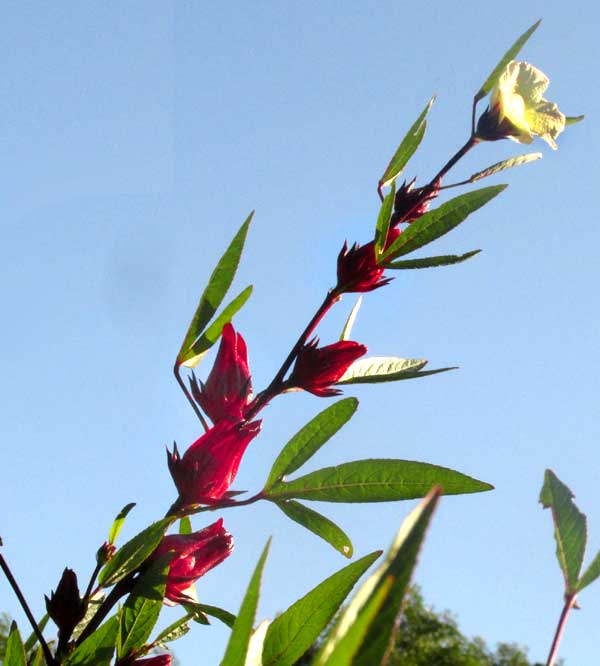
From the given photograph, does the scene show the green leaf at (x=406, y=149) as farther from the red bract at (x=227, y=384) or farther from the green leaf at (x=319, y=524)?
the green leaf at (x=319, y=524)

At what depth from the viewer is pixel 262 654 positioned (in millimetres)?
762

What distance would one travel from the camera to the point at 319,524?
101 cm

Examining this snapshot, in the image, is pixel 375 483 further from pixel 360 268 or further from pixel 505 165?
pixel 505 165

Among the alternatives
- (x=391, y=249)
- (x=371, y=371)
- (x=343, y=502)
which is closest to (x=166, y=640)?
(x=343, y=502)

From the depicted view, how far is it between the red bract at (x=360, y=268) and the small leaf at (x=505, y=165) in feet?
0.39

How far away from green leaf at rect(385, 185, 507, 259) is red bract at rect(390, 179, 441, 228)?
0.05 m

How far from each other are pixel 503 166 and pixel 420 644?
25902mm

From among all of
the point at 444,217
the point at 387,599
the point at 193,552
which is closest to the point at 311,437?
the point at 193,552

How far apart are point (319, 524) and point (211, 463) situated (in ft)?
0.53

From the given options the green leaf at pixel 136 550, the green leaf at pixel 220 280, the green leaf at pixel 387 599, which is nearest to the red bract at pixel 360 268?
the green leaf at pixel 220 280

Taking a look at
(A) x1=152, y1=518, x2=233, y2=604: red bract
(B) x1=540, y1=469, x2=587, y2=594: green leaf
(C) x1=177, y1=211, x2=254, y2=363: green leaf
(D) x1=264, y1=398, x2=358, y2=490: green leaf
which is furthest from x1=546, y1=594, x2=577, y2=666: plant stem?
(C) x1=177, y1=211, x2=254, y2=363: green leaf

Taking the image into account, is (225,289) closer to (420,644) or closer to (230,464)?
(230,464)

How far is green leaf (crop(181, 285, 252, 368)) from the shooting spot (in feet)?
3.61

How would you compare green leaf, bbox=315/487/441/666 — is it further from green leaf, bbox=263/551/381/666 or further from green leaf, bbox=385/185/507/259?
green leaf, bbox=385/185/507/259
